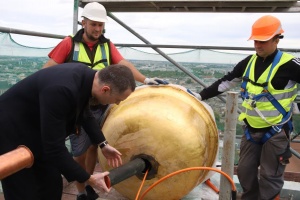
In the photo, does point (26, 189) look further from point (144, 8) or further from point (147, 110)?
point (144, 8)

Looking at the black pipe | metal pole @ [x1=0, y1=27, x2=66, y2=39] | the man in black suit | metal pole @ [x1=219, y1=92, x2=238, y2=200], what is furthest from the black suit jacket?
metal pole @ [x1=0, y1=27, x2=66, y2=39]

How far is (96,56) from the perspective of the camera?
345 centimetres

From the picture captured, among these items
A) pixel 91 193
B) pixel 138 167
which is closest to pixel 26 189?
pixel 91 193

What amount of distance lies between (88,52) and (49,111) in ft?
4.84

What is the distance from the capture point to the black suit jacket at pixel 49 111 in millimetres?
2074

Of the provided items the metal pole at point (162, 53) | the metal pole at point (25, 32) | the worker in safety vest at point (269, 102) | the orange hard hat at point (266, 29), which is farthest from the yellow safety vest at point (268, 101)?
the metal pole at point (25, 32)

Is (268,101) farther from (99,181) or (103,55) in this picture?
(99,181)

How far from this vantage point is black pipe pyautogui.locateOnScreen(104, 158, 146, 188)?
7.47 feet

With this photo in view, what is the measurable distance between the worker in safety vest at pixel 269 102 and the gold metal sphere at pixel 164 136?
481mm

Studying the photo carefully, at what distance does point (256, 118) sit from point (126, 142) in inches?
54.9

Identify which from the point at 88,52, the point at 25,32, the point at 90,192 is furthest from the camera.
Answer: the point at 25,32

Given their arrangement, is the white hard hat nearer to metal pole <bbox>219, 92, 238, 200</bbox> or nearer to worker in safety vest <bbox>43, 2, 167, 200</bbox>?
worker in safety vest <bbox>43, 2, 167, 200</bbox>

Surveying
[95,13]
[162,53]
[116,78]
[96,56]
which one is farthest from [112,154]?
[162,53]

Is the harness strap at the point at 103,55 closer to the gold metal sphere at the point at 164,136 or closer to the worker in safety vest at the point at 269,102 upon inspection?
the gold metal sphere at the point at 164,136
